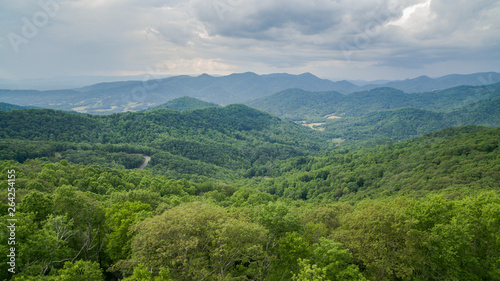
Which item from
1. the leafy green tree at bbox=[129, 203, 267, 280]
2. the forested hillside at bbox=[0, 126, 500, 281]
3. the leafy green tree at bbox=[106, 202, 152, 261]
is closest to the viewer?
the leafy green tree at bbox=[129, 203, 267, 280]

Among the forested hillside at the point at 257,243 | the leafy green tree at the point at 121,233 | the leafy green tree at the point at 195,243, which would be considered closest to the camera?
the leafy green tree at the point at 195,243

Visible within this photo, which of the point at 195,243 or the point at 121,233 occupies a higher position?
→ the point at 195,243

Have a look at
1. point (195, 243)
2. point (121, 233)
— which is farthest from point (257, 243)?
point (121, 233)

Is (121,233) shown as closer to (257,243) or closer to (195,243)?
(195,243)

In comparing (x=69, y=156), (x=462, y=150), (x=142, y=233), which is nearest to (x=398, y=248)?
(x=142, y=233)

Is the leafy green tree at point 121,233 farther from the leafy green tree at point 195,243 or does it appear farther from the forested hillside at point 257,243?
the leafy green tree at point 195,243

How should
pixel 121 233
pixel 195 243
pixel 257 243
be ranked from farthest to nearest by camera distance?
pixel 121 233 → pixel 257 243 → pixel 195 243

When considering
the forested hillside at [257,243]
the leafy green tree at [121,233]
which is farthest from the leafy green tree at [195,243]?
the leafy green tree at [121,233]

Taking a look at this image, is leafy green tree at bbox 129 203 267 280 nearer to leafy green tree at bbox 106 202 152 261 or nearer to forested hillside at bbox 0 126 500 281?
forested hillside at bbox 0 126 500 281

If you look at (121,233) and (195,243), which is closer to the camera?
(195,243)

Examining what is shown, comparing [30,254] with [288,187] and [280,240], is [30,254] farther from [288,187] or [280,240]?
[288,187]

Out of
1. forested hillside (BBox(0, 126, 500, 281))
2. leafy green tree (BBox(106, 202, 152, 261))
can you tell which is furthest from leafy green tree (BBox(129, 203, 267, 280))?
leafy green tree (BBox(106, 202, 152, 261))

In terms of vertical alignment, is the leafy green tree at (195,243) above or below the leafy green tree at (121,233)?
above
